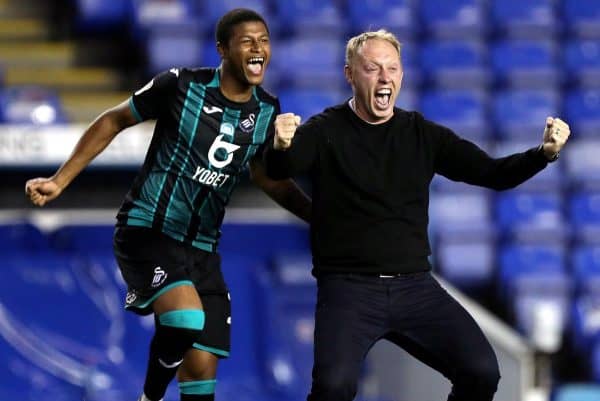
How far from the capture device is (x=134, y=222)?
528cm

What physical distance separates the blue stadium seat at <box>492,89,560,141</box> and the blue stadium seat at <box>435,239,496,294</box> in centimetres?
104

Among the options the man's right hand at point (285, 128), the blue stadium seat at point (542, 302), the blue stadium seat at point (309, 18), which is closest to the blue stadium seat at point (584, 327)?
the blue stadium seat at point (542, 302)

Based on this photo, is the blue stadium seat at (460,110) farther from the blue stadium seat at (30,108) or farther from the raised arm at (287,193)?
the raised arm at (287,193)

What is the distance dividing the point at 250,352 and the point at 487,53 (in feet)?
11.7

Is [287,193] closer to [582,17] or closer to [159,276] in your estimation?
[159,276]

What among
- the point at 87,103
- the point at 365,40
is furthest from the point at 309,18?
the point at 365,40

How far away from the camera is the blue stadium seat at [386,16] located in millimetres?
10297

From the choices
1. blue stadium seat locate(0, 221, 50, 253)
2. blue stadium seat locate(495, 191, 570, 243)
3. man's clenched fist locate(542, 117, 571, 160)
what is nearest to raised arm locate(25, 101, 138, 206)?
man's clenched fist locate(542, 117, 571, 160)

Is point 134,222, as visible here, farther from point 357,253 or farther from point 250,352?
point 250,352

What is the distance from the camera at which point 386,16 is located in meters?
10.4

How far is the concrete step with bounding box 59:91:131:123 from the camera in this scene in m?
9.30

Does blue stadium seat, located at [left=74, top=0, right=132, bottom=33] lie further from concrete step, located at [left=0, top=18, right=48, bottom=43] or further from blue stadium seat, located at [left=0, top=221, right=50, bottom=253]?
blue stadium seat, located at [left=0, top=221, right=50, bottom=253]

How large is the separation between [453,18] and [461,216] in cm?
175

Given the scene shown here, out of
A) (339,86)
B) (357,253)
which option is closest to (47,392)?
(357,253)
